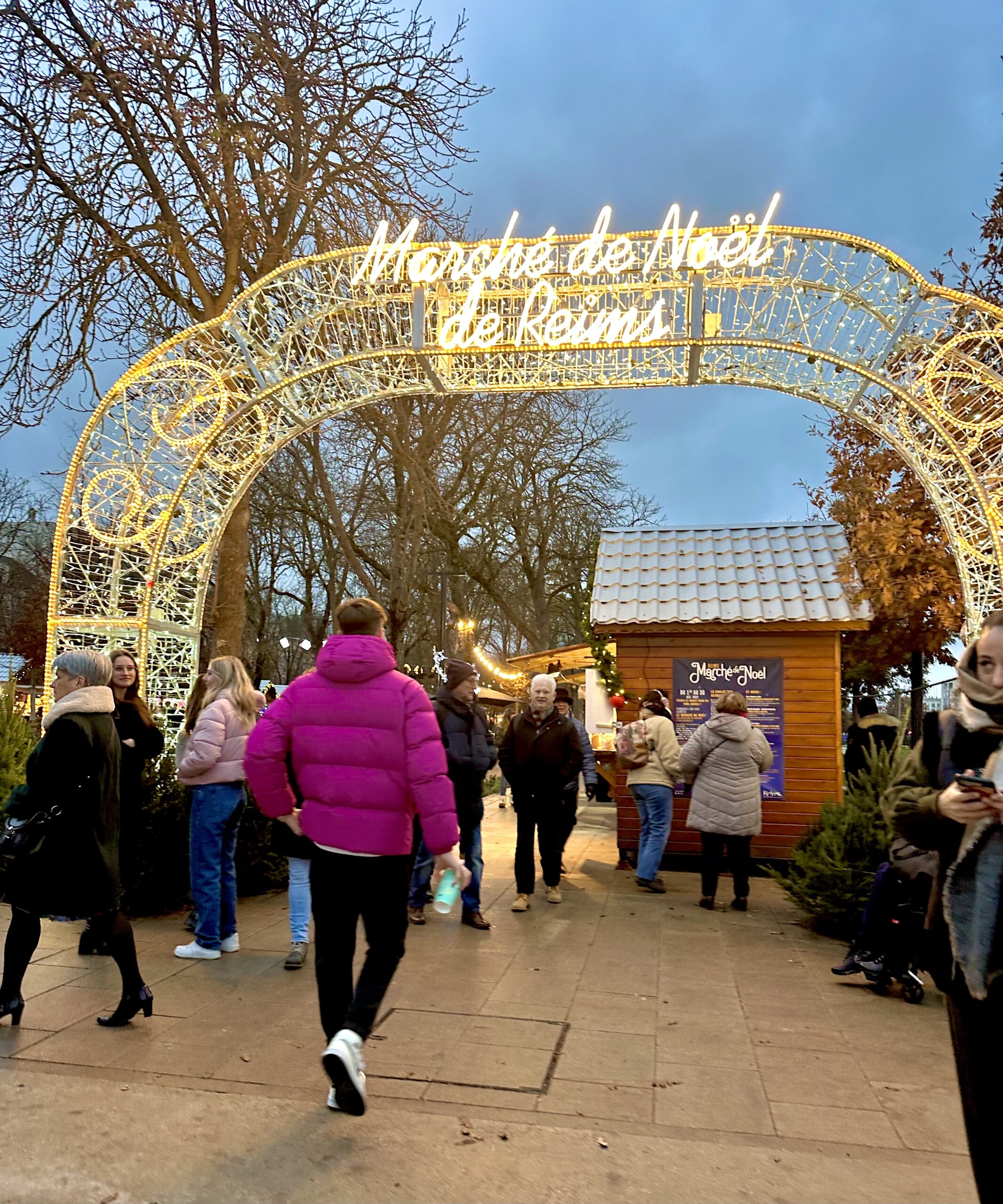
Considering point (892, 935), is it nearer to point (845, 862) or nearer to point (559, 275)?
point (845, 862)

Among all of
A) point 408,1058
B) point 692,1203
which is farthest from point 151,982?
point 692,1203

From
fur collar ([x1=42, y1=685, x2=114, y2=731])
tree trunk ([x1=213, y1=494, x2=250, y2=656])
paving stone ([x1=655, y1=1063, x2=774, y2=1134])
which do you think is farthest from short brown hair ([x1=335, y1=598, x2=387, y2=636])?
tree trunk ([x1=213, y1=494, x2=250, y2=656])

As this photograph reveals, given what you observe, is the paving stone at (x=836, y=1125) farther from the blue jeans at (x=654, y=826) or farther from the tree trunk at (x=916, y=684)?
the tree trunk at (x=916, y=684)

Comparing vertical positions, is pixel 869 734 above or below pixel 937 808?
below

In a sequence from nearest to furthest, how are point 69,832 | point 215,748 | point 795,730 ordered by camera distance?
point 69,832 < point 215,748 < point 795,730

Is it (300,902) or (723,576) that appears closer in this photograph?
(300,902)

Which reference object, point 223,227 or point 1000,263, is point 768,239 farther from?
point 223,227

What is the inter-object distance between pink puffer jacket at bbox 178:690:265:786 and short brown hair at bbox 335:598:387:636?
1.97 metres

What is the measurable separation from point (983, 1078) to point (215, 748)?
4171 millimetres

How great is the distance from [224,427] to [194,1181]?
6335 millimetres

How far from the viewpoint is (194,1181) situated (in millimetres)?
2850

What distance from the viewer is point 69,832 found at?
13.3ft

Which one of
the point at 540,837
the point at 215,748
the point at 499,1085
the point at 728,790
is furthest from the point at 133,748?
the point at 728,790

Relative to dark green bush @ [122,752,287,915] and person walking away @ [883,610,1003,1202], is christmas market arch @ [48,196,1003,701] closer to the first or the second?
dark green bush @ [122,752,287,915]
